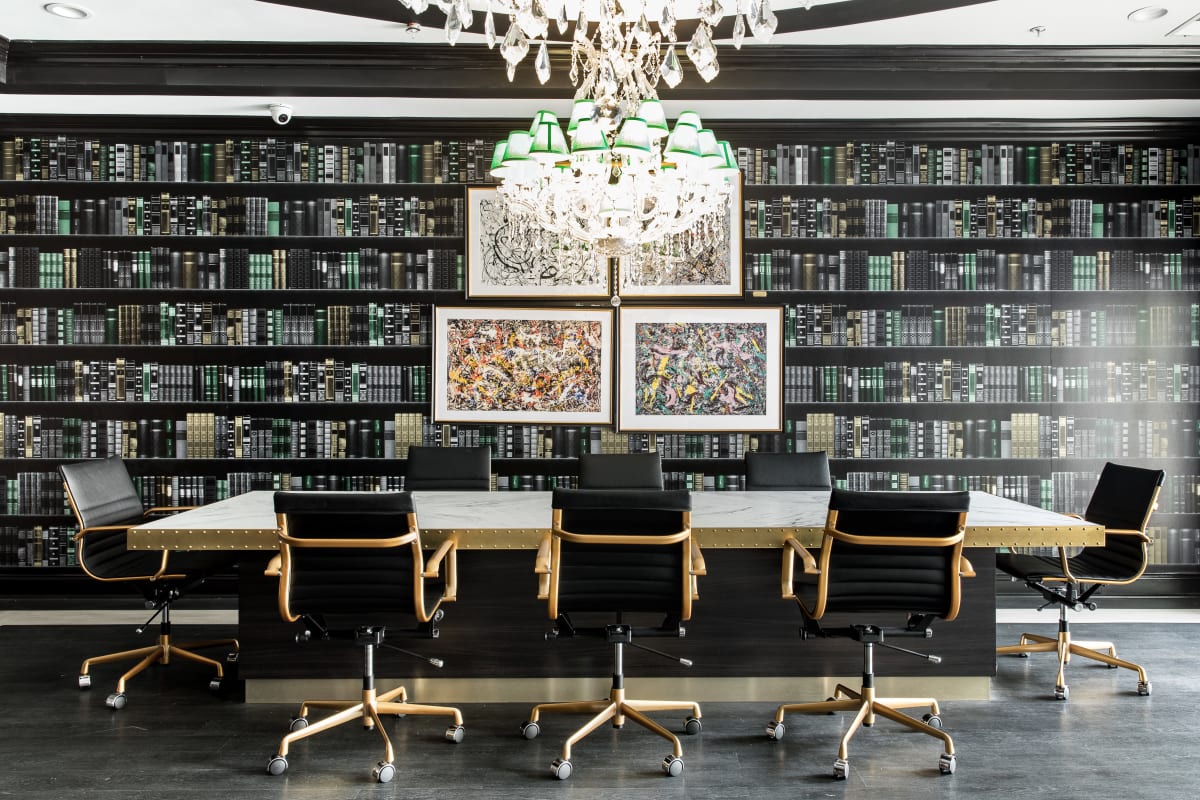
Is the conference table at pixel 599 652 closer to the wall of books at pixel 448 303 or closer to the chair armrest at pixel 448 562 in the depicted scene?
the chair armrest at pixel 448 562

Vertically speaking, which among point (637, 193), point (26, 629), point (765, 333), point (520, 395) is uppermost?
point (637, 193)

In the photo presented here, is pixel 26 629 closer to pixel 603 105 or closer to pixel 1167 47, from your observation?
pixel 603 105

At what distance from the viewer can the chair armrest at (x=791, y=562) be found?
319 cm

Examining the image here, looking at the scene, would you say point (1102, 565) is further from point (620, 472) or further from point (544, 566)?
point (544, 566)

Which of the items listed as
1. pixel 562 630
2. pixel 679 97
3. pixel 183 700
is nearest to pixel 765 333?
pixel 679 97

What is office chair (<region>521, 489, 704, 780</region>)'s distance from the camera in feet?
9.64

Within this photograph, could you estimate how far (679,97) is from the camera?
4945mm

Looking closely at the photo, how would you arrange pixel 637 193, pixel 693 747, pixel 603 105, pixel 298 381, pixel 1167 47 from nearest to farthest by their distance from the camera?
1. pixel 603 105
2. pixel 693 747
3. pixel 637 193
4. pixel 1167 47
5. pixel 298 381

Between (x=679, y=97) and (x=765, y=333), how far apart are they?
5.05ft

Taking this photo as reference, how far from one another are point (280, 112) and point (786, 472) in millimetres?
3579

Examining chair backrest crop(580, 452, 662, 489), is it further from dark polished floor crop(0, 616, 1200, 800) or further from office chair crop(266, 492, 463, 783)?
office chair crop(266, 492, 463, 783)

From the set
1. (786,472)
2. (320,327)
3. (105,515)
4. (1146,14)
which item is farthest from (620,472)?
(1146,14)

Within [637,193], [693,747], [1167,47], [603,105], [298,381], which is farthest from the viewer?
[298,381]

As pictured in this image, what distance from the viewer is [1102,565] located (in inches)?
163
